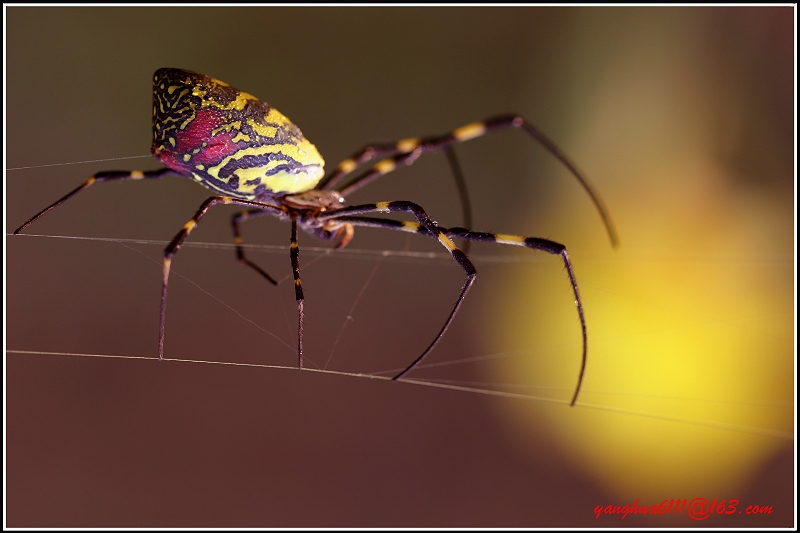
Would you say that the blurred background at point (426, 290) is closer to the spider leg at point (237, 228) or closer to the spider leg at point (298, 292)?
the spider leg at point (237, 228)

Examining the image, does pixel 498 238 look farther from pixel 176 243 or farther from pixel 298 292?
pixel 176 243

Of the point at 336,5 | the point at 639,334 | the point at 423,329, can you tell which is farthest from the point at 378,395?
the point at 336,5

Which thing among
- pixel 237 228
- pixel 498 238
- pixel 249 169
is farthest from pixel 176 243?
pixel 498 238

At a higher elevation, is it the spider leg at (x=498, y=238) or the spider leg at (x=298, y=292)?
the spider leg at (x=498, y=238)

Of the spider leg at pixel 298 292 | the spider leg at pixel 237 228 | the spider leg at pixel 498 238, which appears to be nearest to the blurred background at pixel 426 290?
the spider leg at pixel 237 228

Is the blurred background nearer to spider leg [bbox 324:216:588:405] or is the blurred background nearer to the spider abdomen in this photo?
spider leg [bbox 324:216:588:405]
